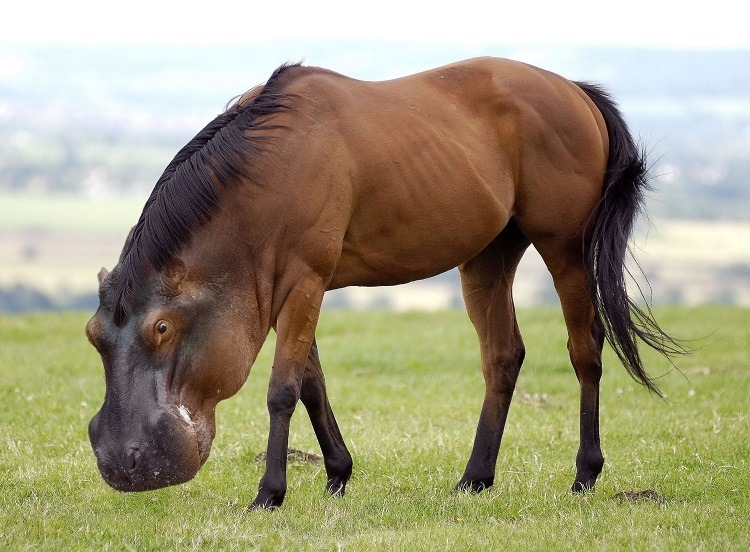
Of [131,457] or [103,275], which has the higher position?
[103,275]

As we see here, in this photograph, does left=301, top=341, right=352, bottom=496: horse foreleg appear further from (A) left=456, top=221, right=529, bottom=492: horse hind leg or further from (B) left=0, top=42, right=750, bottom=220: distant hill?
(B) left=0, top=42, right=750, bottom=220: distant hill

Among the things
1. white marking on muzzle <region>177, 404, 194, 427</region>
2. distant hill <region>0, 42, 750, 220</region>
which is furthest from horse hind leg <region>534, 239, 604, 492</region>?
distant hill <region>0, 42, 750, 220</region>

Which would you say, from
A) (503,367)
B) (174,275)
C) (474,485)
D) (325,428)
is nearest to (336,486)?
(325,428)

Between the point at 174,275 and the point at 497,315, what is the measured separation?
2342 millimetres

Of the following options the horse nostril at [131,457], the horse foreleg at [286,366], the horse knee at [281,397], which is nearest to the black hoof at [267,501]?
the horse foreleg at [286,366]

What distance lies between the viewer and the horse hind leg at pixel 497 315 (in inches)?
253

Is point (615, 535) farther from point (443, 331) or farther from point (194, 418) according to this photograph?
point (443, 331)

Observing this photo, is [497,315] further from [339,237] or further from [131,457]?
[131,457]

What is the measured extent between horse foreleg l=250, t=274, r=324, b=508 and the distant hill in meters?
79.8

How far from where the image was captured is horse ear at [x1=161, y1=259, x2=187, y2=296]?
197 inches

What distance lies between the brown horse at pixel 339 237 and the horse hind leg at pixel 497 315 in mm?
10

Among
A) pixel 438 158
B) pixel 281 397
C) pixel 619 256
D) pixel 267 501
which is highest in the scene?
pixel 438 158

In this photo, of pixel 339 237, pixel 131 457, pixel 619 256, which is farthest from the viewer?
pixel 619 256

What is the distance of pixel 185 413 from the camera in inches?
199
